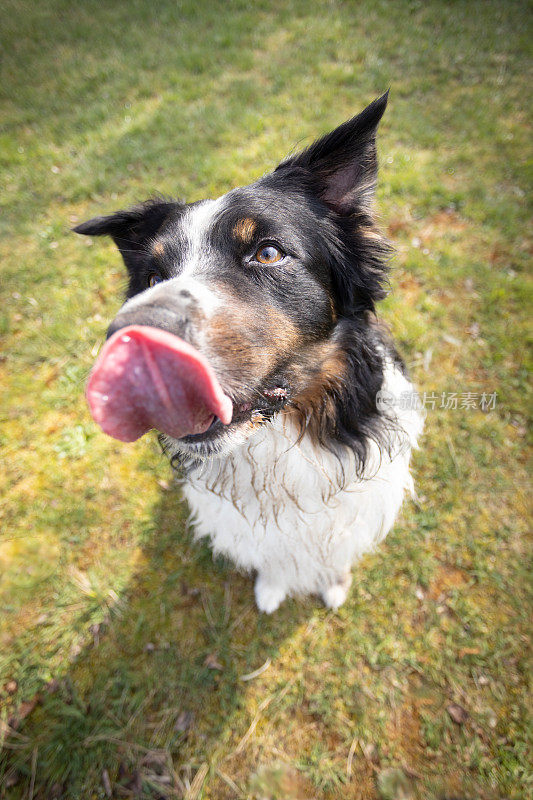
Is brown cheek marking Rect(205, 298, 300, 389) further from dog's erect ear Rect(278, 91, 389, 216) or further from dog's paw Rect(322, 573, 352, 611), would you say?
dog's paw Rect(322, 573, 352, 611)

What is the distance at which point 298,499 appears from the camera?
2223 millimetres

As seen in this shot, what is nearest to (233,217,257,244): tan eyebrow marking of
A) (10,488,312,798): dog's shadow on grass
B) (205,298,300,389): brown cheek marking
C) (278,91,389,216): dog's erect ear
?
(205,298,300,389): brown cheek marking

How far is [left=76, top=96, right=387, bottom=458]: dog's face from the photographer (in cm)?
150

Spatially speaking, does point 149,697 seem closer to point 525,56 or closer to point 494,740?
point 494,740

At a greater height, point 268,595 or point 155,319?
point 155,319

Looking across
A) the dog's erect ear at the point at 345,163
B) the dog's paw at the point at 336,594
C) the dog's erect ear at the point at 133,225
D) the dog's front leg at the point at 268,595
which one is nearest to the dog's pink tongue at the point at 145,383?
the dog's erect ear at the point at 133,225

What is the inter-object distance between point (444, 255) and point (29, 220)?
4.94m

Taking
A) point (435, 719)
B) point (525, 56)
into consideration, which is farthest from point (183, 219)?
point (525, 56)

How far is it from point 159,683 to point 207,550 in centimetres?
91

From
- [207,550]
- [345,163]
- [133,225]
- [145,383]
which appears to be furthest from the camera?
[207,550]

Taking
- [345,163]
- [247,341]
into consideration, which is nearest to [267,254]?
[247,341]

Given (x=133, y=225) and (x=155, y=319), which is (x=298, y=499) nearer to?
(x=155, y=319)

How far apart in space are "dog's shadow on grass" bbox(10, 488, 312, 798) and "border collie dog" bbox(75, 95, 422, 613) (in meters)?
0.62

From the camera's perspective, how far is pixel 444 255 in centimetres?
445
